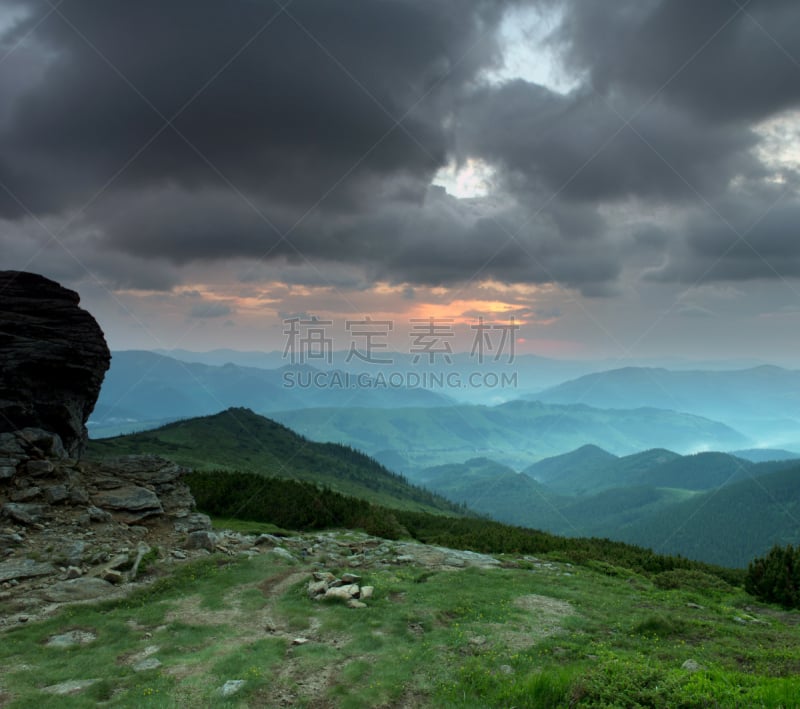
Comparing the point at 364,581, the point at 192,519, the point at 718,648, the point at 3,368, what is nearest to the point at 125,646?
the point at 364,581

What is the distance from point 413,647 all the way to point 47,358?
3530cm

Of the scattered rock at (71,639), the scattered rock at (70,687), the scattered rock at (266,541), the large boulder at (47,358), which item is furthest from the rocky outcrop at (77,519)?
the scattered rock at (70,687)

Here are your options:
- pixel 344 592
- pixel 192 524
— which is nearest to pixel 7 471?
pixel 192 524

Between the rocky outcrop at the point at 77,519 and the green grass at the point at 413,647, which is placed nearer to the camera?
the green grass at the point at 413,647

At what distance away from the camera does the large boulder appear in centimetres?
3225

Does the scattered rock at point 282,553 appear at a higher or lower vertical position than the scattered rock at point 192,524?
lower

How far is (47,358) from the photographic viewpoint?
113 feet

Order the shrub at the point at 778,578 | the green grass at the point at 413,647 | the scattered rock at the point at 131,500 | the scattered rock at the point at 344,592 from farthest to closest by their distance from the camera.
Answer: the scattered rock at the point at 131,500 → the shrub at the point at 778,578 → the scattered rock at the point at 344,592 → the green grass at the point at 413,647

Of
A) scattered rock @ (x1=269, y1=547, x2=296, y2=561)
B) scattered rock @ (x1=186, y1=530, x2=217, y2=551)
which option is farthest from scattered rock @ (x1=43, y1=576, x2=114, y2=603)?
scattered rock @ (x1=269, y1=547, x2=296, y2=561)

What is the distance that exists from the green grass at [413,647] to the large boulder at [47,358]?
20771mm

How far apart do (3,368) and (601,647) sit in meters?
40.1

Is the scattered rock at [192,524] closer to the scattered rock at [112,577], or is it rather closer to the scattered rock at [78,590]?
the scattered rock at [112,577]

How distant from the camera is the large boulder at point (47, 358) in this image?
32.2m

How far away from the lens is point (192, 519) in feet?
98.6
